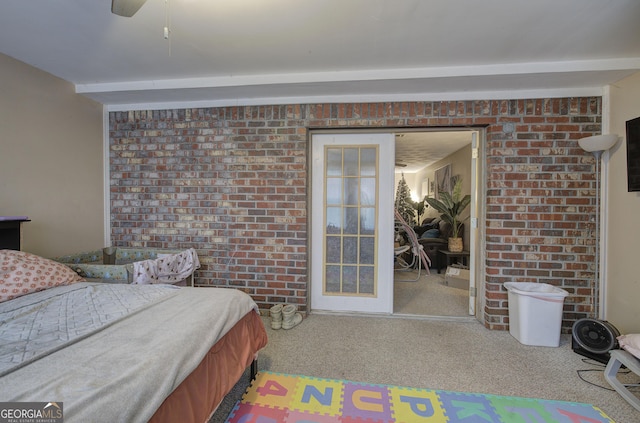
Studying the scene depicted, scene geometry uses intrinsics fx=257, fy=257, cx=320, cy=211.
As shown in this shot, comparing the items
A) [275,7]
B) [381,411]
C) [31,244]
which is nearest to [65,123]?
[31,244]

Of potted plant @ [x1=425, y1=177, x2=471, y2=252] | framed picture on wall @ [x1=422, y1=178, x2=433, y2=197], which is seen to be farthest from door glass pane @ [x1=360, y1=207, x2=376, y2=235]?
framed picture on wall @ [x1=422, y1=178, x2=433, y2=197]

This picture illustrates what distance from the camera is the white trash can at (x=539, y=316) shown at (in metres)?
2.21

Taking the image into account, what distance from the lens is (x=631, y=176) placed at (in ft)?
6.66

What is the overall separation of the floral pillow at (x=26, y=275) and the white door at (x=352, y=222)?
2.06 metres

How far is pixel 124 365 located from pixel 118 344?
0.57ft

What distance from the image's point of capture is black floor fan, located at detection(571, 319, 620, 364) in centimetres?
197

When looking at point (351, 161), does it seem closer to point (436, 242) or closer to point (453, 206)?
point (453, 206)

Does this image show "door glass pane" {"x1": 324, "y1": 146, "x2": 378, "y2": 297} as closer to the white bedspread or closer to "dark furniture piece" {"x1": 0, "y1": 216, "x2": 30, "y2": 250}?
the white bedspread

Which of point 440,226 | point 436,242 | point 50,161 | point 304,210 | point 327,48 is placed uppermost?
point 327,48

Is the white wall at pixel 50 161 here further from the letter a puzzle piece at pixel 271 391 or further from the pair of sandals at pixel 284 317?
the letter a puzzle piece at pixel 271 391

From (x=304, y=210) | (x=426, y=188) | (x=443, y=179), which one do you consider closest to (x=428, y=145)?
(x=443, y=179)

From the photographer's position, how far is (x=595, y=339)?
6.73 feet

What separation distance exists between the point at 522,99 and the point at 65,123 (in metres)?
4.48

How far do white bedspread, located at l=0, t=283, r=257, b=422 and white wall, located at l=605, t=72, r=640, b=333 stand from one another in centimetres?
319
